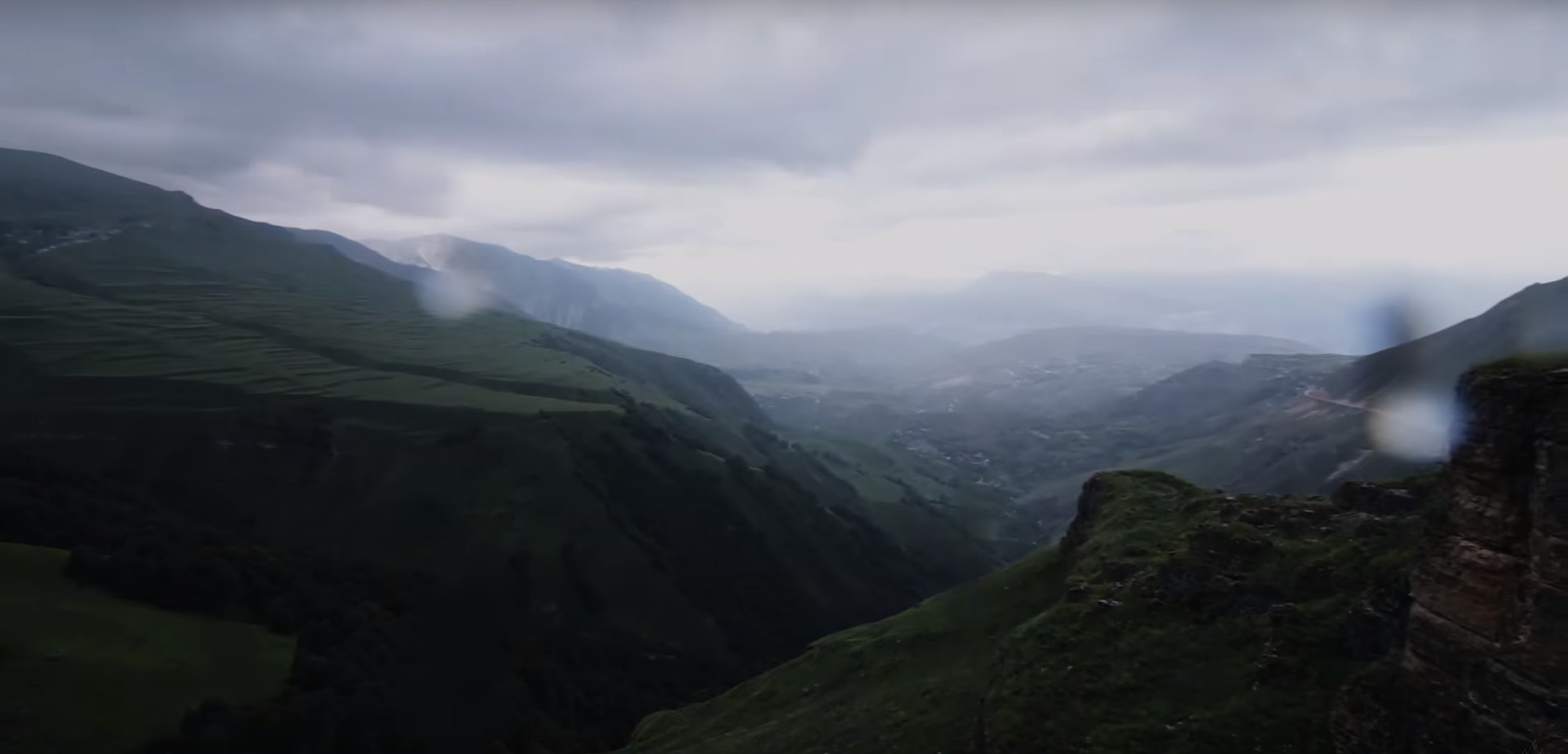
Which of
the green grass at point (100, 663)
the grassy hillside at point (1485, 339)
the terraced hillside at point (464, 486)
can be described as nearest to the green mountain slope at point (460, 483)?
the terraced hillside at point (464, 486)

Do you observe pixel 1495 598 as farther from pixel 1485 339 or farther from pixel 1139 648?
pixel 1485 339

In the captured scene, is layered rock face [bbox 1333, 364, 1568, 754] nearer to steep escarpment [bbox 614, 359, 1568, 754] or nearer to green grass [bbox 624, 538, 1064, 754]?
steep escarpment [bbox 614, 359, 1568, 754]

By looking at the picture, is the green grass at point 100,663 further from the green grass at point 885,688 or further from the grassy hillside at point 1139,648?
the grassy hillside at point 1139,648

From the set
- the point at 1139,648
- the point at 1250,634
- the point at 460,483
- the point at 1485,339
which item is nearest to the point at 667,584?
the point at 460,483

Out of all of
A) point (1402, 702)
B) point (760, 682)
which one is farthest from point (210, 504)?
point (1402, 702)

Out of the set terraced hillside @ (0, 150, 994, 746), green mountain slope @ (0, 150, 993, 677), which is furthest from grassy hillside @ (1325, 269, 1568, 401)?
terraced hillside @ (0, 150, 994, 746)
